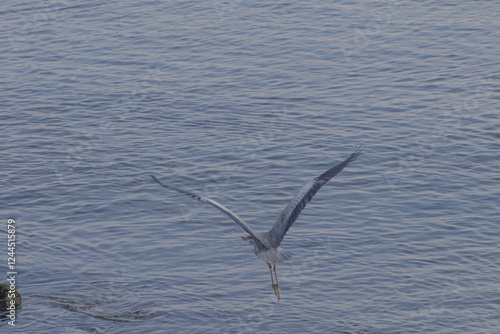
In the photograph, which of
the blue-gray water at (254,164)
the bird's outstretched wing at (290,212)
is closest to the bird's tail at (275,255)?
the bird's outstretched wing at (290,212)

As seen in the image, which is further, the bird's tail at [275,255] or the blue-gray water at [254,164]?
the blue-gray water at [254,164]

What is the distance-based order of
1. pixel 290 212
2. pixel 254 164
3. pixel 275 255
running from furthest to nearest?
pixel 254 164, pixel 290 212, pixel 275 255

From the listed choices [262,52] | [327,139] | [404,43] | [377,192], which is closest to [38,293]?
[377,192]

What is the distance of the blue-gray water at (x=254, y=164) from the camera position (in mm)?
15336

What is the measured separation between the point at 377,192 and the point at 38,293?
8.93 m

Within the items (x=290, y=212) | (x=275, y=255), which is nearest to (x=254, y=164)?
(x=290, y=212)

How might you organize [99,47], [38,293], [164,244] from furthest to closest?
1. [99,47]
2. [164,244]
3. [38,293]

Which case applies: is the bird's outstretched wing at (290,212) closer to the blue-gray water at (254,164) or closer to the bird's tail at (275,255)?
the bird's tail at (275,255)

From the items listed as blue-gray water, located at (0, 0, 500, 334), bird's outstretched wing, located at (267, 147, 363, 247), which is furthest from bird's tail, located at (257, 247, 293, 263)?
blue-gray water, located at (0, 0, 500, 334)

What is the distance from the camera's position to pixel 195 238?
18.0 m

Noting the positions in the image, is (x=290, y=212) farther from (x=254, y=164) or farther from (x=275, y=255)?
(x=254, y=164)

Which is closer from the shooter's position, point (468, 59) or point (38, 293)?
point (38, 293)

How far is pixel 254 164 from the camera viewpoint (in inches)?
861

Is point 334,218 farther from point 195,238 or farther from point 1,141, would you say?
point 1,141
